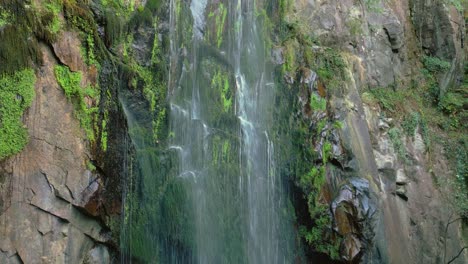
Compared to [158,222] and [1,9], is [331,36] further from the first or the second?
[1,9]

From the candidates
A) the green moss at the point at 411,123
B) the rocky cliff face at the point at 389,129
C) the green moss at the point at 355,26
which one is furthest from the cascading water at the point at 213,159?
the green moss at the point at 411,123

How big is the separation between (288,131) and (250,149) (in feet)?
3.36

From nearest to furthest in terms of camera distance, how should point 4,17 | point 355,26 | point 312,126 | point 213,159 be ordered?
1. point 4,17
2. point 213,159
3. point 312,126
4. point 355,26

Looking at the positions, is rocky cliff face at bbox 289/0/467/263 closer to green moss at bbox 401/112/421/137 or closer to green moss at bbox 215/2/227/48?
green moss at bbox 401/112/421/137

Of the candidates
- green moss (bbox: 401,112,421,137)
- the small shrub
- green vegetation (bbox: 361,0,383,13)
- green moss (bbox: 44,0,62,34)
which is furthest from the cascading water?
the small shrub

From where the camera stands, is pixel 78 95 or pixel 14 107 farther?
pixel 78 95

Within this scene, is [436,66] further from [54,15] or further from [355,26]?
[54,15]

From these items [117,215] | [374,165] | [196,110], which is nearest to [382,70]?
[374,165]

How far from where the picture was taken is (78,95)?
301 inches

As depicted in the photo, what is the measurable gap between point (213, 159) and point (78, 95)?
2.90 meters

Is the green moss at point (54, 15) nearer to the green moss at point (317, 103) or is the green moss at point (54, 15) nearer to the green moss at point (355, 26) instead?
the green moss at point (317, 103)

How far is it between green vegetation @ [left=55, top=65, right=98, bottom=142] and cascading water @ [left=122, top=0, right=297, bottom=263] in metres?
0.99

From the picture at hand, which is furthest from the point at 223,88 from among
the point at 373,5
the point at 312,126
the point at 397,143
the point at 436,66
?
the point at 436,66

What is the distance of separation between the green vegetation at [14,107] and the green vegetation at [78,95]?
446 millimetres
